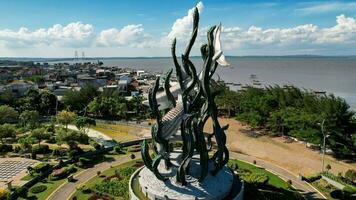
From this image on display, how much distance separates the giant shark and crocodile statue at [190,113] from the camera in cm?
3297

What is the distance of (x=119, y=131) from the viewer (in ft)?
223

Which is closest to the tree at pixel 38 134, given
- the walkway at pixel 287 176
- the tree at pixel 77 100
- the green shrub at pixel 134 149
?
the green shrub at pixel 134 149

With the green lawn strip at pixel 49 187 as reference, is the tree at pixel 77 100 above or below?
above

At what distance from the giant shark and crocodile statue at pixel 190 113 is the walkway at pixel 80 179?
12.5 meters

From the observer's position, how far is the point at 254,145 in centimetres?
5819

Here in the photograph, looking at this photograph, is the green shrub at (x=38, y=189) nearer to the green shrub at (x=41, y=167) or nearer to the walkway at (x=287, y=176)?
the green shrub at (x=41, y=167)

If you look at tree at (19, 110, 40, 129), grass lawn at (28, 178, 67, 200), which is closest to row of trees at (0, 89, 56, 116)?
tree at (19, 110, 40, 129)

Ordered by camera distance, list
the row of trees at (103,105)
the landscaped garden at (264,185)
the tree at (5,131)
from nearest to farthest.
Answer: the landscaped garden at (264,185), the tree at (5,131), the row of trees at (103,105)

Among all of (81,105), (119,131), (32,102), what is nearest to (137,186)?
(119,131)

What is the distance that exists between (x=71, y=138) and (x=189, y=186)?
86.7ft

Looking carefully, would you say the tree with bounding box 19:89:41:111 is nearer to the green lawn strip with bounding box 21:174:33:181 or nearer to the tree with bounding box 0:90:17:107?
the tree with bounding box 0:90:17:107

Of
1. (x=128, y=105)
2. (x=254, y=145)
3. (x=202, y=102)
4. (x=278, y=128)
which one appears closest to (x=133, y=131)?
(x=128, y=105)

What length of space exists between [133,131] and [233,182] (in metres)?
34.1

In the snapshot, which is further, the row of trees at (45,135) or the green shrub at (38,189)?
the row of trees at (45,135)
